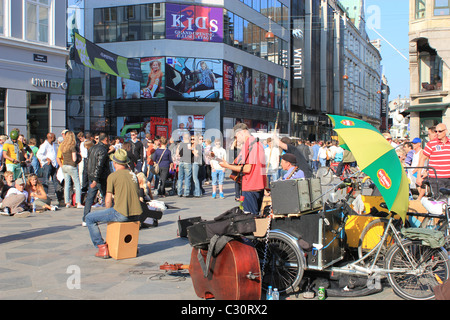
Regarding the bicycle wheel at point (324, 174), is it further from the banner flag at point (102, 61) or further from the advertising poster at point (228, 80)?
the advertising poster at point (228, 80)

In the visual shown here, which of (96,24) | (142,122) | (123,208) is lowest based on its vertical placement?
(123,208)

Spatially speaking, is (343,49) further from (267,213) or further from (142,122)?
(267,213)

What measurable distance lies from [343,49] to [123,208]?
66785 mm

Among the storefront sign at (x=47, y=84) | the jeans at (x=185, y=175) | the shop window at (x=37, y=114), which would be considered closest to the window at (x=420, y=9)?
the jeans at (x=185, y=175)

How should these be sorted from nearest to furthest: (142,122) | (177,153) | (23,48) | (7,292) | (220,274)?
(220,274)
(7,292)
(177,153)
(23,48)
(142,122)

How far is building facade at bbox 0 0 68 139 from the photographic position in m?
18.9

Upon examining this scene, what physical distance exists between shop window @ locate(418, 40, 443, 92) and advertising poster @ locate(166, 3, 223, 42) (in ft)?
45.3

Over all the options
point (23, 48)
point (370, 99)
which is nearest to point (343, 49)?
point (370, 99)

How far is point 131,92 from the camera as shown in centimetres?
3284

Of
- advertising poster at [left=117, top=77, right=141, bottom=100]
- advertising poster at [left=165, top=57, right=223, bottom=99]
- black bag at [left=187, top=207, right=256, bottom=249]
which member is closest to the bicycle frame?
black bag at [left=187, top=207, right=256, bottom=249]

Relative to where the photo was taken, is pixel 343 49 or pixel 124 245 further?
pixel 343 49

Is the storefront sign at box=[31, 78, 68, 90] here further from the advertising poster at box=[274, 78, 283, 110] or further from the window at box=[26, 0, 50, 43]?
the advertising poster at box=[274, 78, 283, 110]

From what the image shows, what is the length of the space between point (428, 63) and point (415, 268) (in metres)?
22.0

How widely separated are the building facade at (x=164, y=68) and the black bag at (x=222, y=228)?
2719 cm
